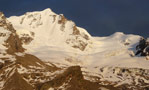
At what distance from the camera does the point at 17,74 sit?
14575 cm

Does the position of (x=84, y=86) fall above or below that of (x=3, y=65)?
below

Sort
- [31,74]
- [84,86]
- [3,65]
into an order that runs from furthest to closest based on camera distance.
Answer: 1. [3,65]
2. [31,74]
3. [84,86]

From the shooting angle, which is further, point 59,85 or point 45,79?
point 45,79

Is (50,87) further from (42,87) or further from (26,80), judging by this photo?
(26,80)

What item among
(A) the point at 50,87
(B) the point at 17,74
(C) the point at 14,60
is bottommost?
(A) the point at 50,87

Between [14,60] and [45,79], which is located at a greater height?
[14,60]

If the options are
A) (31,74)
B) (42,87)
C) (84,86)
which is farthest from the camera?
(31,74)

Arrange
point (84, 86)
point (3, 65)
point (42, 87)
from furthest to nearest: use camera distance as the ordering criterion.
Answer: point (3, 65) < point (84, 86) < point (42, 87)

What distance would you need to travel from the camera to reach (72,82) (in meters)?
136

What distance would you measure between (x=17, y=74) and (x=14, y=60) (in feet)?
90.5

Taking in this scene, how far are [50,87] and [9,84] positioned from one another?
812 inches

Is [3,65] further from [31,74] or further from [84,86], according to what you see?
[84,86]

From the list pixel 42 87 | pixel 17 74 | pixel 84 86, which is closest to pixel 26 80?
pixel 17 74

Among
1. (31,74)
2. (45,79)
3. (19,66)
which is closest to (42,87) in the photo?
(45,79)
